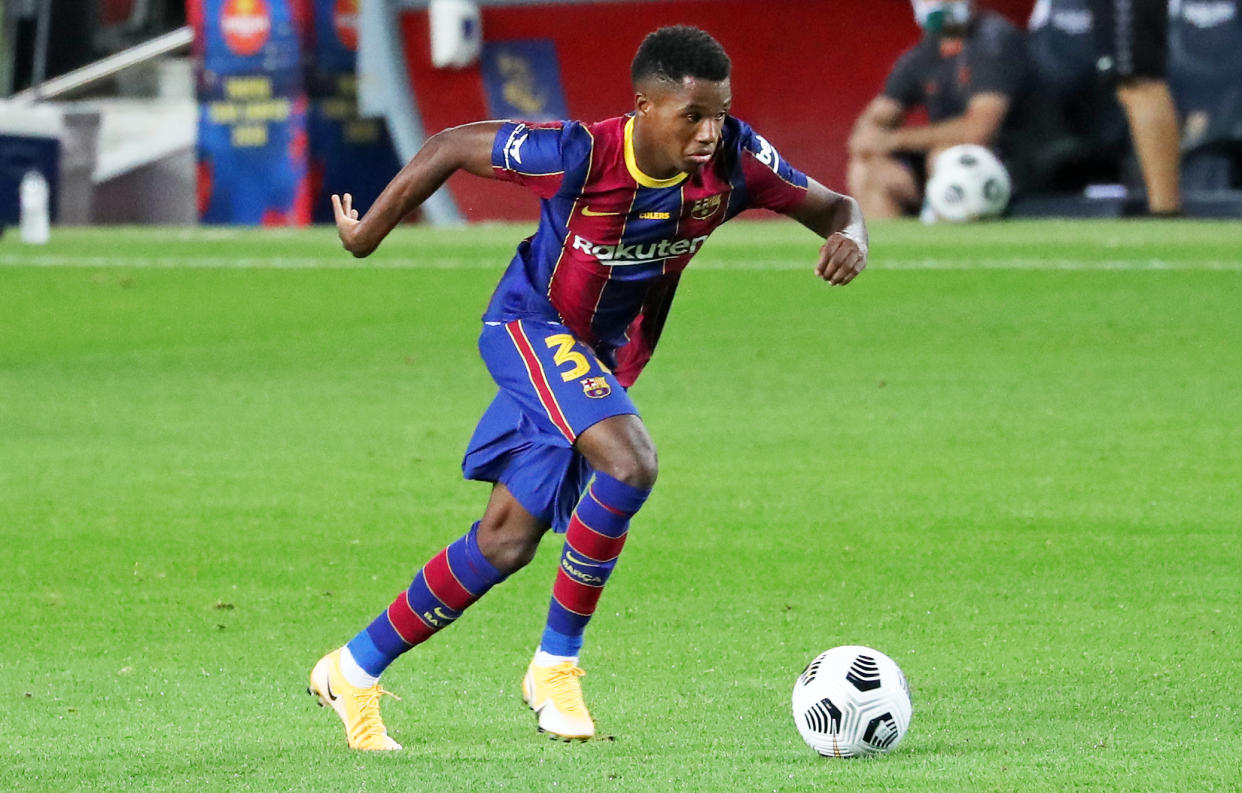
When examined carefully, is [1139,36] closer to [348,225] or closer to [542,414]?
[348,225]

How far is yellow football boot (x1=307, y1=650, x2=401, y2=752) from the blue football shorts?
2.15ft

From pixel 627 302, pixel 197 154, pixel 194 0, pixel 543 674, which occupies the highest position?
pixel 627 302

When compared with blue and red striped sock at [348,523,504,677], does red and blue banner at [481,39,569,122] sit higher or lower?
lower

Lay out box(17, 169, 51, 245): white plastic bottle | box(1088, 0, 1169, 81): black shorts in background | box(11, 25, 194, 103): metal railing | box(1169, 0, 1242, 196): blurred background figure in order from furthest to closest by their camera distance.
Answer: box(11, 25, 194, 103): metal railing < box(17, 169, 51, 245): white plastic bottle < box(1169, 0, 1242, 196): blurred background figure < box(1088, 0, 1169, 81): black shorts in background

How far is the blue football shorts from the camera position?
5.54 metres

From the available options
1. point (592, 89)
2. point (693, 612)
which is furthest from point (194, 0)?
point (693, 612)

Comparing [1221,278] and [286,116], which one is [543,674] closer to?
[1221,278]

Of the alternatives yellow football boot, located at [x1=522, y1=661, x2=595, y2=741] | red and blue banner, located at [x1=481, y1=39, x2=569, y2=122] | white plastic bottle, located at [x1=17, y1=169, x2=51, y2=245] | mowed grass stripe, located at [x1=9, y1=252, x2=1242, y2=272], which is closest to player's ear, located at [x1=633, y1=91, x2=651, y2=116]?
yellow football boot, located at [x1=522, y1=661, x2=595, y2=741]

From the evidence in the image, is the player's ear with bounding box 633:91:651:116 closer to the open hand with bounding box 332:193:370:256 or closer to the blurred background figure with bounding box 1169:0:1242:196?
the open hand with bounding box 332:193:370:256

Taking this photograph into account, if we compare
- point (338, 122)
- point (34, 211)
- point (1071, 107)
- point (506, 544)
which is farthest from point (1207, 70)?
point (506, 544)

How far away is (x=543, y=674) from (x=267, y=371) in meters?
10.0

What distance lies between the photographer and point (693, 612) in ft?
24.7

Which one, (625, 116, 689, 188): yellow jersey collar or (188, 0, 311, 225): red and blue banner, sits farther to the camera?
(188, 0, 311, 225): red and blue banner

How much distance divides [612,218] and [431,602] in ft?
3.82
